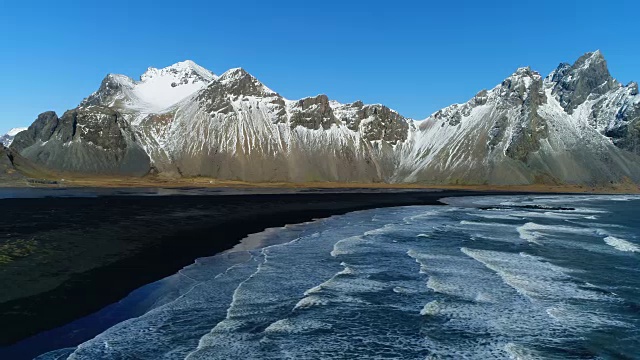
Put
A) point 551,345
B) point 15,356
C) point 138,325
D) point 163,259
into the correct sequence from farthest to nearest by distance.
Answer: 1. point 163,259
2. point 138,325
3. point 551,345
4. point 15,356

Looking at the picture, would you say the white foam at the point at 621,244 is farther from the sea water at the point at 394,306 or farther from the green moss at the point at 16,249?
the green moss at the point at 16,249

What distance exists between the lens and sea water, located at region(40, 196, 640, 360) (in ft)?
58.4

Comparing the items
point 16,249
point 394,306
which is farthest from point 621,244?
point 16,249

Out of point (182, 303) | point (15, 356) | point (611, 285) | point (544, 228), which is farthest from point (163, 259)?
point (544, 228)

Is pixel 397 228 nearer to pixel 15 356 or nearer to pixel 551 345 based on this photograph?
pixel 551 345

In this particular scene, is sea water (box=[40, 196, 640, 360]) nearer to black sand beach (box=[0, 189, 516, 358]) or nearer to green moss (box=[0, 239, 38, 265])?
black sand beach (box=[0, 189, 516, 358])

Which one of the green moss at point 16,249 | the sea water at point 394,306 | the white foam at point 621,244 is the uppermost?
the green moss at point 16,249

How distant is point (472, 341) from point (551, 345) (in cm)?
307

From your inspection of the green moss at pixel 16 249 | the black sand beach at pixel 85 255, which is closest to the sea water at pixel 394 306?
the black sand beach at pixel 85 255

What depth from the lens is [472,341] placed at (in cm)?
1867

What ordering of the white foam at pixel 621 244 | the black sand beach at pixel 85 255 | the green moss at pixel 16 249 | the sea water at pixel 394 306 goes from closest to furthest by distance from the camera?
the sea water at pixel 394 306, the black sand beach at pixel 85 255, the green moss at pixel 16 249, the white foam at pixel 621 244

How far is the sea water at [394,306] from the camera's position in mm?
17797

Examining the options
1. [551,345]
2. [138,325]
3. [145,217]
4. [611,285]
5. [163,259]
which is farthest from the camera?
[145,217]

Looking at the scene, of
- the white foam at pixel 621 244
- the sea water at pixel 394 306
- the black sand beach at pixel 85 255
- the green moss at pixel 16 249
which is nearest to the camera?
the sea water at pixel 394 306
